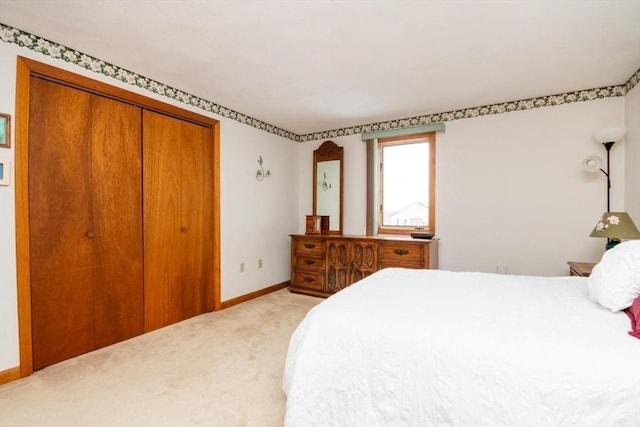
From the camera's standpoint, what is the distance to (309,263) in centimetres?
416

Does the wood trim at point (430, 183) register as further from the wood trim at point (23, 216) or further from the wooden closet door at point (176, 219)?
the wood trim at point (23, 216)

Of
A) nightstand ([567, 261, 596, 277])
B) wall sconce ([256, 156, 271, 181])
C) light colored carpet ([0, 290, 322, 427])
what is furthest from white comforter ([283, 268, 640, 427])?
wall sconce ([256, 156, 271, 181])

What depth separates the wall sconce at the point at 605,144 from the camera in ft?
9.11

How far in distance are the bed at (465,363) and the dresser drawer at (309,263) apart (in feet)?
8.06

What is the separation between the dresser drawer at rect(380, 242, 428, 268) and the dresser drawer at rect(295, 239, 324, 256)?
32.2 inches

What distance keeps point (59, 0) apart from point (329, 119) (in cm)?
275

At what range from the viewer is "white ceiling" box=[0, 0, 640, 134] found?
1840mm

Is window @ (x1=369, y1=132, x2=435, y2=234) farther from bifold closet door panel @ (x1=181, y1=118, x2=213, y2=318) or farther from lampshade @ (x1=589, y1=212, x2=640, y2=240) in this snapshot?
bifold closet door panel @ (x1=181, y1=118, x2=213, y2=318)

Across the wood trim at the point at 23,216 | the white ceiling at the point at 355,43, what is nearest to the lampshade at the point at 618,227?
the white ceiling at the point at 355,43

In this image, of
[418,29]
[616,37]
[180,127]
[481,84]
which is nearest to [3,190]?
[180,127]

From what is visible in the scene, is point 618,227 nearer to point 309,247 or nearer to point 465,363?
point 465,363

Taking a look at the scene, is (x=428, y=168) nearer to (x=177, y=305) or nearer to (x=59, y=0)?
(x=177, y=305)

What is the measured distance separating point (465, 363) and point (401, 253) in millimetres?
2485

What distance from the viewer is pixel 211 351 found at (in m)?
2.44
